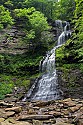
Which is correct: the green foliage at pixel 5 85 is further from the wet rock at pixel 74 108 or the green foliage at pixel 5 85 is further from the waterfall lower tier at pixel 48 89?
the wet rock at pixel 74 108

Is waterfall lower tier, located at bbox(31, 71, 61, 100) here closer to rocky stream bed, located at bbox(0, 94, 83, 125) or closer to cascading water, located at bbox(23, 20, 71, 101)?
cascading water, located at bbox(23, 20, 71, 101)

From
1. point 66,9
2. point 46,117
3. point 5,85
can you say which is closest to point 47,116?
point 46,117

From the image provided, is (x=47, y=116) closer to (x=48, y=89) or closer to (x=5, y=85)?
(x=48, y=89)

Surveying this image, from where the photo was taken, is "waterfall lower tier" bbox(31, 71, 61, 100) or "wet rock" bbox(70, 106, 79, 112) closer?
"wet rock" bbox(70, 106, 79, 112)

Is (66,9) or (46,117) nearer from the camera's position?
(46,117)

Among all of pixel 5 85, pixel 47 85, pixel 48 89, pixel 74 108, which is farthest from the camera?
pixel 5 85

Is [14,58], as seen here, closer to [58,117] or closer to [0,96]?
[0,96]

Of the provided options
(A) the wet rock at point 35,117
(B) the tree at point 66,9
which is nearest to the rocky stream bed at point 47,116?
(A) the wet rock at point 35,117

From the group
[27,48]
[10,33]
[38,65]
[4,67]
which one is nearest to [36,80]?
[38,65]

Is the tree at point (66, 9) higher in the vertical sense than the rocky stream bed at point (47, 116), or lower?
higher

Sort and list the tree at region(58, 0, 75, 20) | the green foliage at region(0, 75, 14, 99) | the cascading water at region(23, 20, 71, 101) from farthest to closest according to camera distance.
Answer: the tree at region(58, 0, 75, 20), the green foliage at region(0, 75, 14, 99), the cascading water at region(23, 20, 71, 101)

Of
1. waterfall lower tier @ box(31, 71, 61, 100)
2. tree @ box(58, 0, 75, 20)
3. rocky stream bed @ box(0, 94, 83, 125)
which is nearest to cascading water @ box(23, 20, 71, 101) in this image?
waterfall lower tier @ box(31, 71, 61, 100)

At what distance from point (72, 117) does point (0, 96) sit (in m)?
11.0

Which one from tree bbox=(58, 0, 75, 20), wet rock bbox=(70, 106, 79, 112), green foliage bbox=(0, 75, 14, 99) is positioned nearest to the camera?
wet rock bbox=(70, 106, 79, 112)
